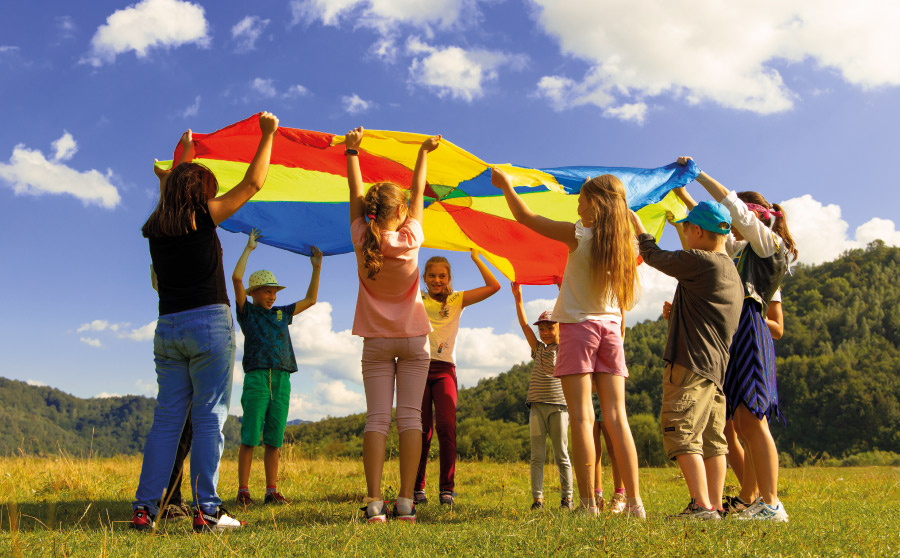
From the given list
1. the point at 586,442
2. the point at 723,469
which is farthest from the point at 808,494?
the point at 586,442

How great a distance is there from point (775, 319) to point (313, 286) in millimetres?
3366

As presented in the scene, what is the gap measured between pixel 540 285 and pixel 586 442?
3.07 meters

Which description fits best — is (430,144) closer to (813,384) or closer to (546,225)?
(546,225)

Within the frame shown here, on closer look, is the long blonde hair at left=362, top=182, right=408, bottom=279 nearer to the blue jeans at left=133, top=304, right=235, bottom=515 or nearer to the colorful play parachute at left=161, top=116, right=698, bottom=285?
the blue jeans at left=133, top=304, right=235, bottom=515

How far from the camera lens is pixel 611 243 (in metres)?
3.19

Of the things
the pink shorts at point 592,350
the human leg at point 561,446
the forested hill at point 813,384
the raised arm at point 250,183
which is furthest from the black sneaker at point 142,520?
the forested hill at point 813,384

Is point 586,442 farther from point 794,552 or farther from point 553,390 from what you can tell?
point 553,390

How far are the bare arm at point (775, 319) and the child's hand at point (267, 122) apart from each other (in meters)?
3.13

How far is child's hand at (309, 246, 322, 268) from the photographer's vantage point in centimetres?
509

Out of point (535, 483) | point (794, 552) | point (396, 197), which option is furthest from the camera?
point (535, 483)

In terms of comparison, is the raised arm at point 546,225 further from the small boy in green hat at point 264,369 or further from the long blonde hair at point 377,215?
the small boy in green hat at point 264,369

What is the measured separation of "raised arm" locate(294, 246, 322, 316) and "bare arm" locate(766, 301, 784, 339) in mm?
3277

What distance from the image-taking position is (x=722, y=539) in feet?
7.80

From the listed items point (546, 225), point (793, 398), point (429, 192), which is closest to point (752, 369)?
point (546, 225)
